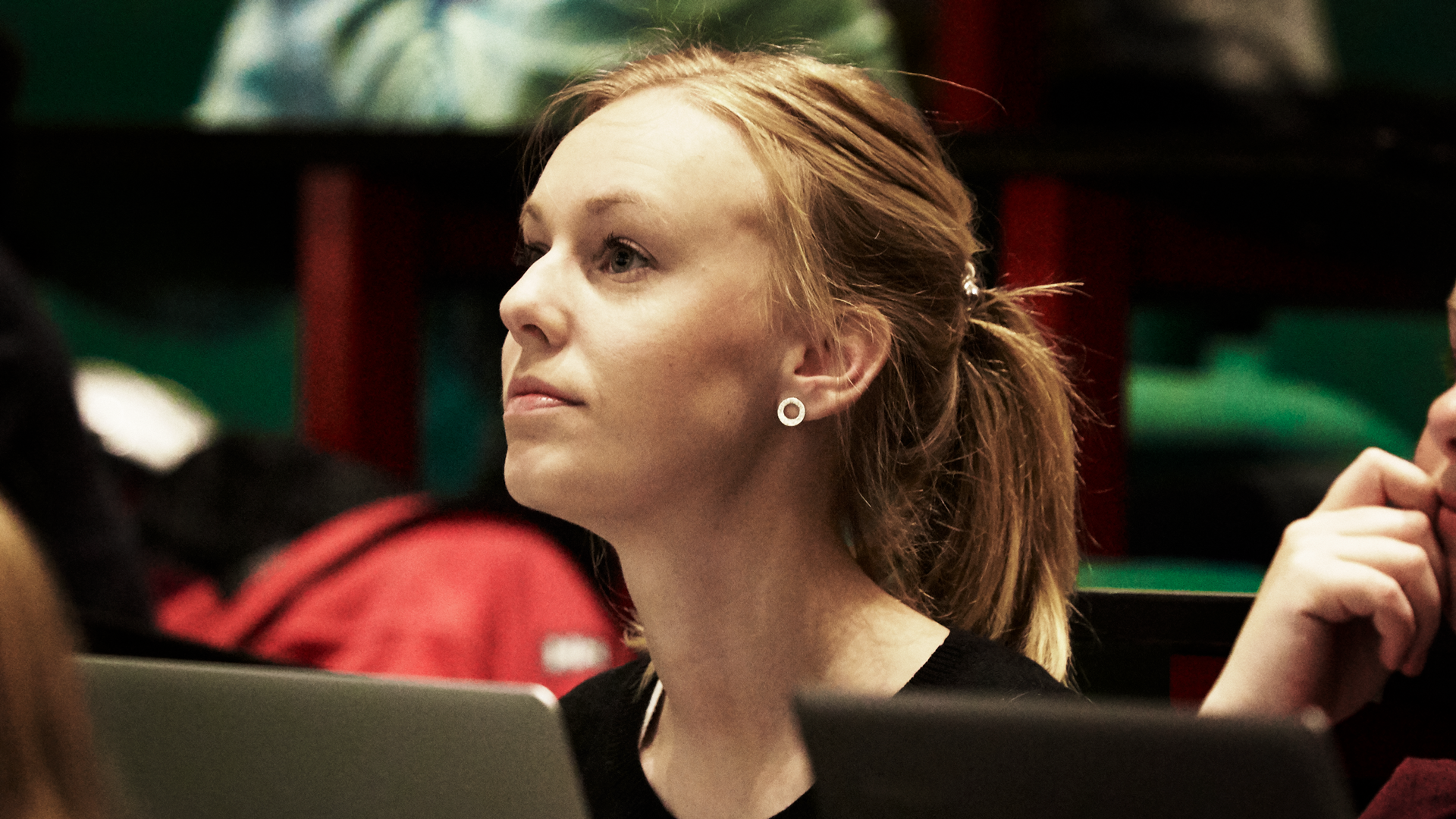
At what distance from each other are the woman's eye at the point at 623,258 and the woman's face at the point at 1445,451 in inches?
17.2

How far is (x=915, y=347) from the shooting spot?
3.14ft

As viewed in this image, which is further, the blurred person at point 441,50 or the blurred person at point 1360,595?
the blurred person at point 441,50

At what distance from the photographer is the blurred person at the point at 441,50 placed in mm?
2215

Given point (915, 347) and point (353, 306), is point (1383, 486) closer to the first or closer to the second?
point (915, 347)

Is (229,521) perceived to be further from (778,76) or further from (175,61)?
(778,76)

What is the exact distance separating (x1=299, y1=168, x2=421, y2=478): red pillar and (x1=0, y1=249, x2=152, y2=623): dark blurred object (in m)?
0.64

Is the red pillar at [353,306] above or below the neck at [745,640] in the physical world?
below

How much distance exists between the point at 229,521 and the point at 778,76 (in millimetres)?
1604

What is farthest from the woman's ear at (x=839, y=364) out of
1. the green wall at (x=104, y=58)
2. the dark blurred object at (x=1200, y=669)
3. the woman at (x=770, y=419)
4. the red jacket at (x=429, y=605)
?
the green wall at (x=104, y=58)

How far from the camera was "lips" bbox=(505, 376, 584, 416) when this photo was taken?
33.5 inches

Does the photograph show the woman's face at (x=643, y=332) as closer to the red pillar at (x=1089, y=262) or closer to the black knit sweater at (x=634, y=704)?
the black knit sweater at (x=634, y=704)

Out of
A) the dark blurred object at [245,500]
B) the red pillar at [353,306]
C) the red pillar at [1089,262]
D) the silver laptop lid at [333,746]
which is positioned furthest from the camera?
the red pillar at [353,306]

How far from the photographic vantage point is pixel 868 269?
946 mm

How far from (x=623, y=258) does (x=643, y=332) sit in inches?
2.1
